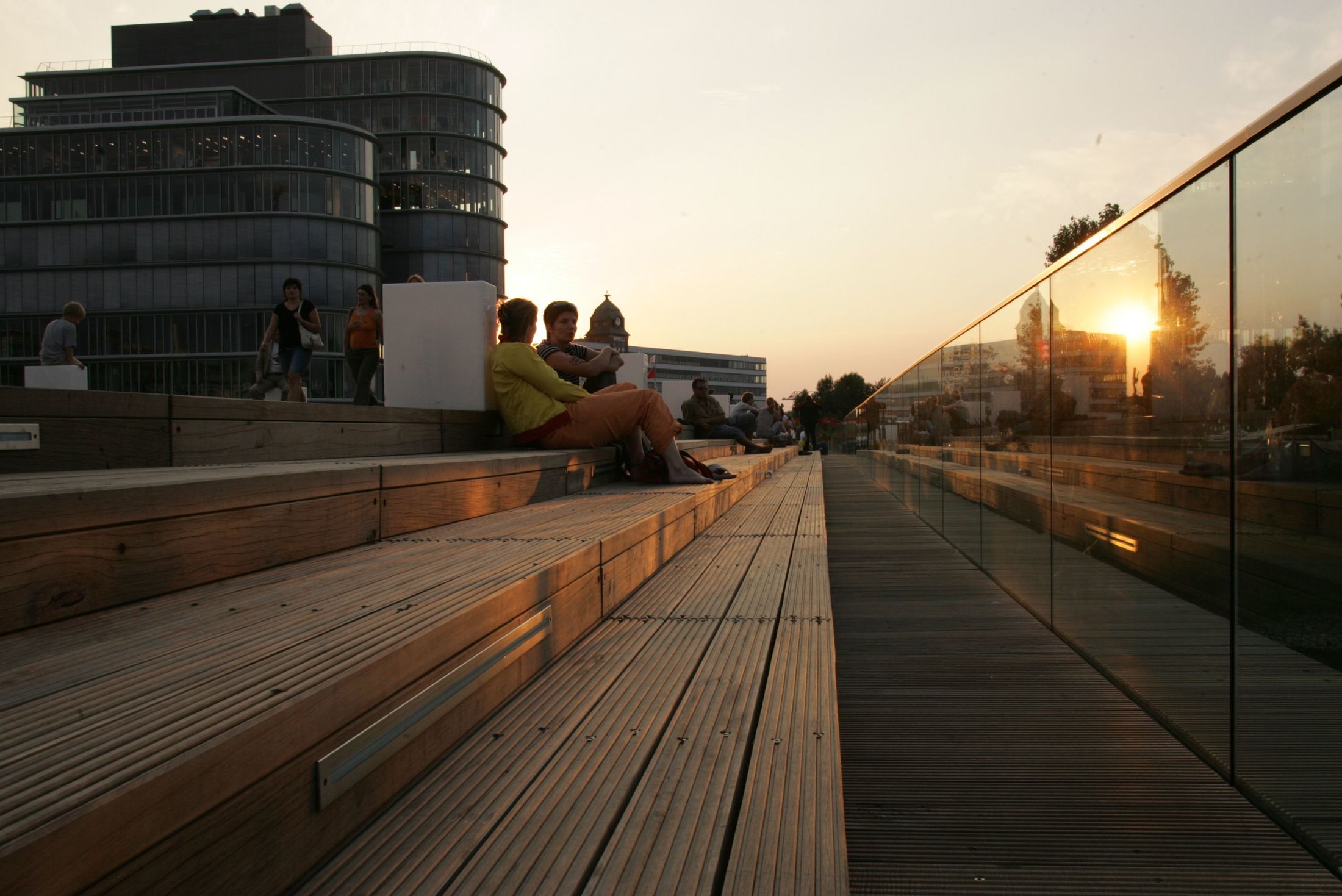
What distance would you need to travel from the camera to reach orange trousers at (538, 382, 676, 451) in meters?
4.24

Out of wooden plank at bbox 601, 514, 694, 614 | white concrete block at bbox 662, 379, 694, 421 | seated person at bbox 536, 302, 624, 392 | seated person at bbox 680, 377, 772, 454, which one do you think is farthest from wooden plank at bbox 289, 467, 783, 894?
white concrete block at bbox 662, 379, 694, 421

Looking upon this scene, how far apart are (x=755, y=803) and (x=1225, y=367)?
1.83 m

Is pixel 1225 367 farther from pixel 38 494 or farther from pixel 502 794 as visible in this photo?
pixel 38 494

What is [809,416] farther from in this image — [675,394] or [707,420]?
[707,420]

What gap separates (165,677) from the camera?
1076mm

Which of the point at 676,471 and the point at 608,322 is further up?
the point at 608,322

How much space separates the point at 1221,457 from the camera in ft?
7.43

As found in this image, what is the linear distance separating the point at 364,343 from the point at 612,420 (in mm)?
4565

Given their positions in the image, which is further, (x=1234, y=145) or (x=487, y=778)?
(x=1234, y=145)

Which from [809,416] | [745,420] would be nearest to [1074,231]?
[809,416]

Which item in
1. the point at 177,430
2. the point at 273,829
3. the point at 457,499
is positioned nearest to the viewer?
the point at 273,829

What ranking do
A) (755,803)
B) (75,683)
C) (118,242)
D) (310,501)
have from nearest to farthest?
(75,683) → (755,803) → (310,501) → (118,242)

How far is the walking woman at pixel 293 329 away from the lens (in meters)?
7.90

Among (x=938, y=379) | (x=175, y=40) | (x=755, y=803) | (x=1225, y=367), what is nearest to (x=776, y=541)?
(x=1225, y=367)
